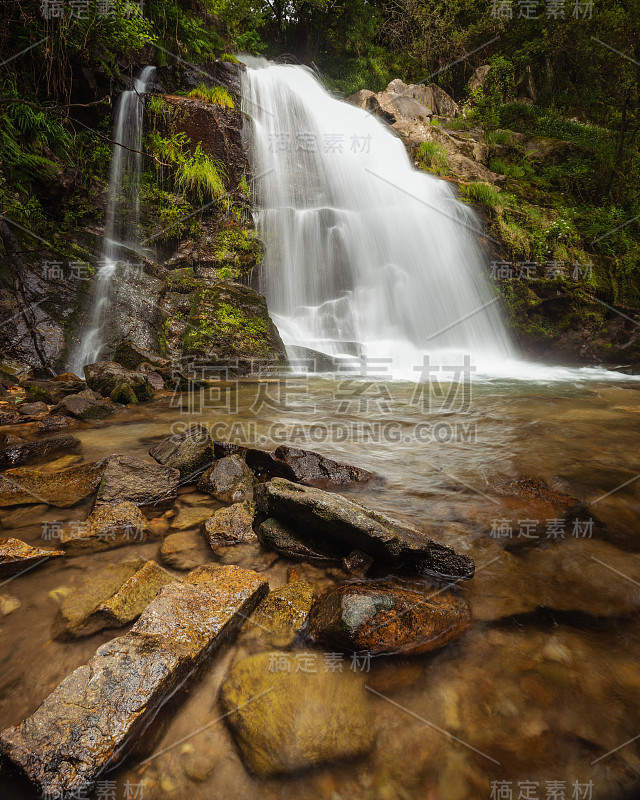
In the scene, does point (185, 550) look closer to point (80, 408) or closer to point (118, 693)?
point (118, 693)

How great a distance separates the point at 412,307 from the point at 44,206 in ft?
29.1

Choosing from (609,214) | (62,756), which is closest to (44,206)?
(62,756)

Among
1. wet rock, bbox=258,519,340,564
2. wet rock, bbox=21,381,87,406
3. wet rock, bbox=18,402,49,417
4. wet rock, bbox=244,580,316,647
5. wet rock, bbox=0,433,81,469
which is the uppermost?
wet rock, bbox=21,381,87,406

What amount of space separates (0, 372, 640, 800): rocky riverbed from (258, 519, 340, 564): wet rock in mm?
11

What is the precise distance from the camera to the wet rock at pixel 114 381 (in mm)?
5504

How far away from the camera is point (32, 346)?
20.7ft

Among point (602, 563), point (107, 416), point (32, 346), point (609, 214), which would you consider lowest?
point (602, 563)

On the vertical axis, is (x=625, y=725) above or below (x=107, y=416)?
below

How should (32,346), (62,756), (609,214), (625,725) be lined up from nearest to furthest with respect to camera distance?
(62,756), (625,725), (32,346), (609,214)

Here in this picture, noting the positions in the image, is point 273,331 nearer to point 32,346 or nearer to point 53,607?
point 32,346

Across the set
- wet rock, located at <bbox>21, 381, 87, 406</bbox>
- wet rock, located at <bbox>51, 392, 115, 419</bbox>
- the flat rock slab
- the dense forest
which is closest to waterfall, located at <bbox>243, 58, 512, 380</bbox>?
the dense forest

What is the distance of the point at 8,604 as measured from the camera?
176 cm

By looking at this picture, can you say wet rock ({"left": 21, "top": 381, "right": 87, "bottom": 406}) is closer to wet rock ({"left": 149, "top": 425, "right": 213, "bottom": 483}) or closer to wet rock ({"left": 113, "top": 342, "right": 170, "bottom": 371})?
wet rock ({"left": 113, "top": 342, "right": 170, "bottom": 371})

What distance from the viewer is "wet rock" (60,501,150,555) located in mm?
2193
